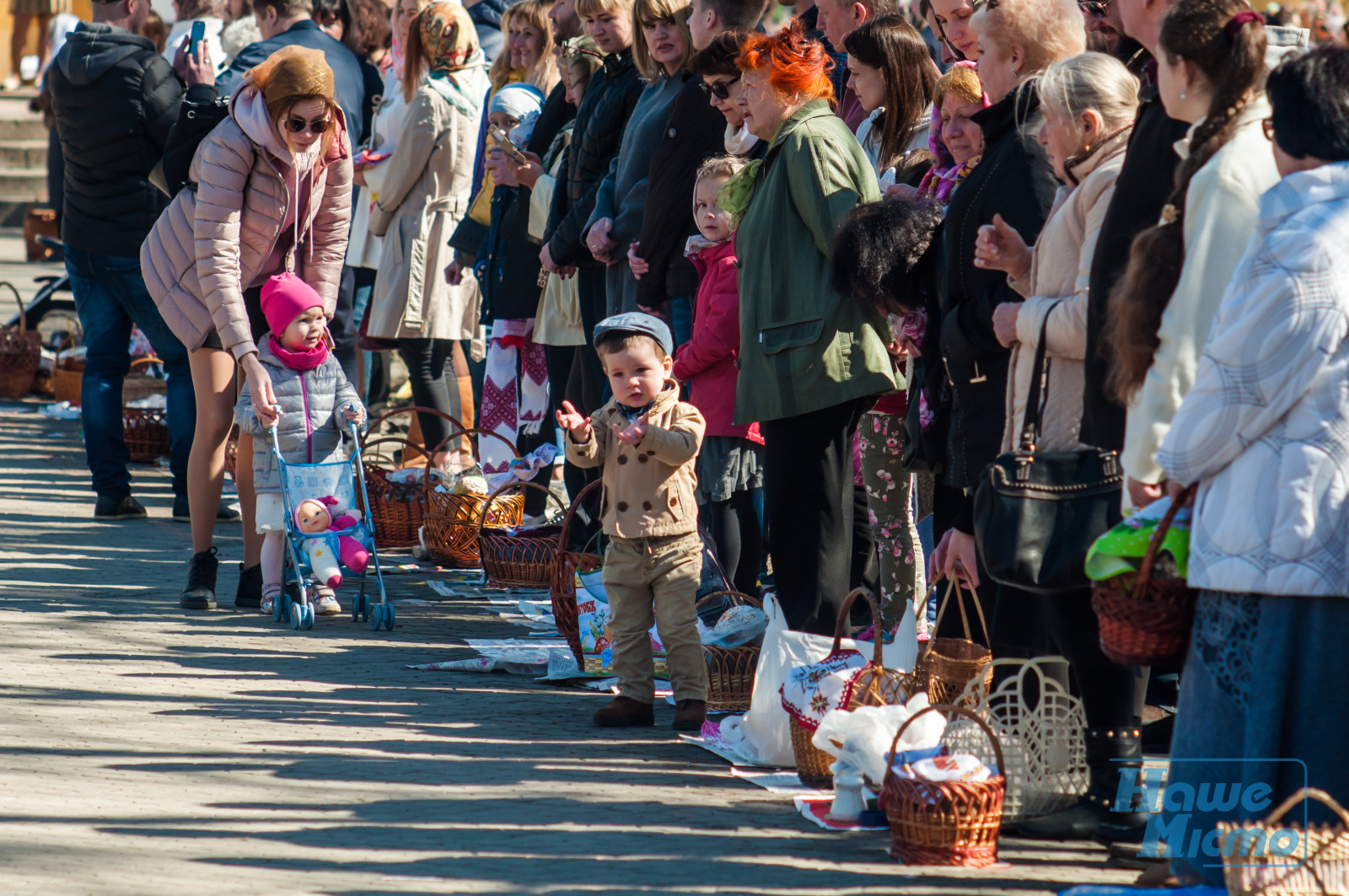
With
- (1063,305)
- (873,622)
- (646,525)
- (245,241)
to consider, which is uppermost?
(245,241)

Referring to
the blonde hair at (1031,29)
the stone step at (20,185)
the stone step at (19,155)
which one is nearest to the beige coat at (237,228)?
the blonde hair at (1031,29)

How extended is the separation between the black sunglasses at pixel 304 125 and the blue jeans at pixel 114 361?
2.30 meters

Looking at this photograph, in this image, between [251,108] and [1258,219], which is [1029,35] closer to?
[1258,219]

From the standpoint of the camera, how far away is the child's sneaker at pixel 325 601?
260 inches

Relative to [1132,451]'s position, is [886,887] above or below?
below

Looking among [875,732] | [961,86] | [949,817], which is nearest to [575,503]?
[875,732]

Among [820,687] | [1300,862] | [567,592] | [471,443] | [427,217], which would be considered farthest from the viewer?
[471,443]

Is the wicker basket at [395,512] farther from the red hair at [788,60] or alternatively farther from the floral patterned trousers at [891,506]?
the red hair at [788,60]

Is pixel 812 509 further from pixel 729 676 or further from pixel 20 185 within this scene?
pixel 20 185

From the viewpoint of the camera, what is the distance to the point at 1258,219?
3.14 m

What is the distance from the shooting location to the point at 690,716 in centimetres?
510

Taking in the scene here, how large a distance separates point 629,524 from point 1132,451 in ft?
6.78

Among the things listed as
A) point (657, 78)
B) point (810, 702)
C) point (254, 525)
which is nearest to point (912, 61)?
point (657, 78)

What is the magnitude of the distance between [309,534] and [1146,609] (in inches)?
158
